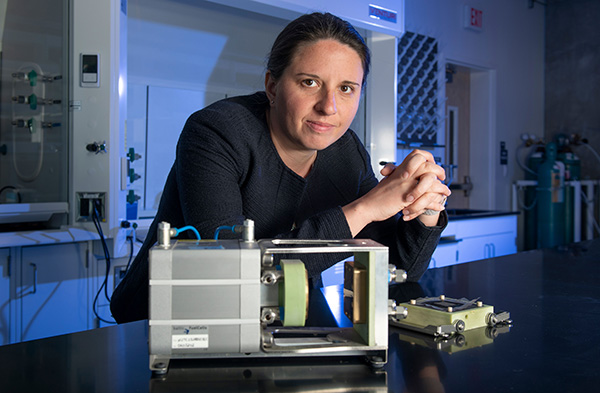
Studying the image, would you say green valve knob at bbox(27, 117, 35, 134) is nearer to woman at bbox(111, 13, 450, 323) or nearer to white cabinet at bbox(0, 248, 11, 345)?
white cabinet at bbox(0, 248, 11, 345)

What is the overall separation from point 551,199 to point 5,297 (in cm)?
407

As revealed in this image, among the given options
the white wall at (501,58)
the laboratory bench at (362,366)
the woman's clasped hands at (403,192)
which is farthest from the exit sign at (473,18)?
the laboratory bench at (362,366)

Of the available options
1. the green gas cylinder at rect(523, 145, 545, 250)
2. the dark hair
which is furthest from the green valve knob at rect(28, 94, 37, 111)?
the green gas cylinder at rect(523, 145, 545, 250)

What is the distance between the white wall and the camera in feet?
13.0

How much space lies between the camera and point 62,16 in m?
2.06

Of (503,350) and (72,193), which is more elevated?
(72,193)

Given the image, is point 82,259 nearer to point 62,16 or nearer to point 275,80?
point 62,16

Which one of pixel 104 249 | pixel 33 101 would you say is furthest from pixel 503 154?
pixel 33 101

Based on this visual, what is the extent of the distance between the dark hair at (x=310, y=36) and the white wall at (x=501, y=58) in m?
2.79

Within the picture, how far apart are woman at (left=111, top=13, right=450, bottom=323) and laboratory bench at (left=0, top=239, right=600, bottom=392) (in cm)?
24

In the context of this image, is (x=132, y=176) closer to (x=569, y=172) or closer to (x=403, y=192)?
(x=403, y=192)

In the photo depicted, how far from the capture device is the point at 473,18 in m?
4.14

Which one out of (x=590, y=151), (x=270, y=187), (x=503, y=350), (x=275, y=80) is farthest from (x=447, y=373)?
(x=590, y=151)

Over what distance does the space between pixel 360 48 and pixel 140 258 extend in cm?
65
